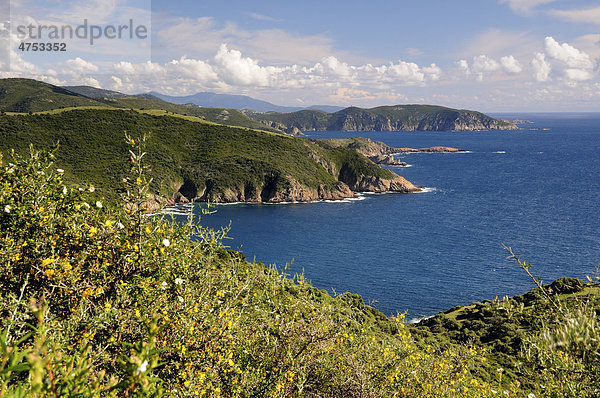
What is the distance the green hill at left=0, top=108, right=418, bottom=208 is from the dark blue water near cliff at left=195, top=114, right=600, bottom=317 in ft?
34.2

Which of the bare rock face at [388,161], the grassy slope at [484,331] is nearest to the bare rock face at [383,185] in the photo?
the bare rock face at [388,161]

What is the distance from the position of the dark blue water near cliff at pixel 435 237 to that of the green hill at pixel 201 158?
34.2 feet

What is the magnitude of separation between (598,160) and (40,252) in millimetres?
231808

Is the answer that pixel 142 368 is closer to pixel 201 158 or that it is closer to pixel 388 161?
pixel 201 158

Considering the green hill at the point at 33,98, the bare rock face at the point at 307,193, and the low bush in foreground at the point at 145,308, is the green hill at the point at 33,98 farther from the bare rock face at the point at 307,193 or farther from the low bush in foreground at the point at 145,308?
the low bush in foreground at the point at 145,308

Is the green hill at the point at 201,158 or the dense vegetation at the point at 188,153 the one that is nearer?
the dense vegetation at the point at 188,153

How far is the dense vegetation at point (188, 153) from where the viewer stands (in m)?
105

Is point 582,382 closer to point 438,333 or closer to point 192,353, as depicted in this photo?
point 192,353

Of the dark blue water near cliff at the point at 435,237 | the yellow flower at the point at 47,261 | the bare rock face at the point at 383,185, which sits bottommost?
the dark blue water near cliff at the point at 435,237

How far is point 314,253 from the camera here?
246 feet

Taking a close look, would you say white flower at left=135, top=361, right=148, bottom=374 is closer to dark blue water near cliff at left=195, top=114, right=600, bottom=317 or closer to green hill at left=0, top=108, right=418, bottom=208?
dark blue water near cliff at left=195, top=114, right=600, bottom=317

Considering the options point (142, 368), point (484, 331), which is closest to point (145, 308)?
point (142, 368)

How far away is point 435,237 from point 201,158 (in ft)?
284

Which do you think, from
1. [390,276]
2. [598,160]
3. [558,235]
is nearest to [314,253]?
[390,276]
